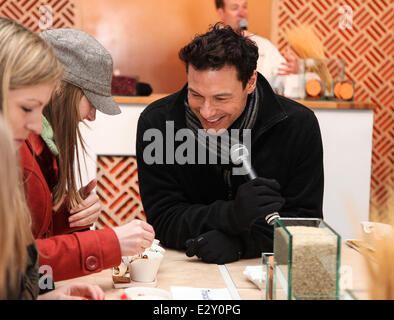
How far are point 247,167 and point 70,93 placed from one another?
0.51 m

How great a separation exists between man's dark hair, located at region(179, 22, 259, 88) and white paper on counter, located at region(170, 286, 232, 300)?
69 cm

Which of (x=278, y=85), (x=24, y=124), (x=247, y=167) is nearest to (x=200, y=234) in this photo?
(x=247, y=167)

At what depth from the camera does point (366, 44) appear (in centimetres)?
478

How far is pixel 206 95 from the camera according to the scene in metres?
1.66

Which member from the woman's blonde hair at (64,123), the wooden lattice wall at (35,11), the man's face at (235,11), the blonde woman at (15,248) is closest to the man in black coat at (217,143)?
the woman's blonde hair at (64,123)

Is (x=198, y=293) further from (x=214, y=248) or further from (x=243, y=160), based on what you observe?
(x=243, y=160)

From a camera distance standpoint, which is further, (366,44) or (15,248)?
(366,44)

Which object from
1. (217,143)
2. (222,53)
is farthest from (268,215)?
(222,53)

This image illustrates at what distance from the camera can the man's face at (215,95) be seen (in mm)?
1647

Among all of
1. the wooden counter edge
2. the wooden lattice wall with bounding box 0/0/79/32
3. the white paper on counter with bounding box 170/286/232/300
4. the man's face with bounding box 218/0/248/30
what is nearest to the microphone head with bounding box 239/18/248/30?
the man's face with bounding box 218/0/248/30

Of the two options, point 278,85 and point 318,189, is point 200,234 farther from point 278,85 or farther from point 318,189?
point 278,85

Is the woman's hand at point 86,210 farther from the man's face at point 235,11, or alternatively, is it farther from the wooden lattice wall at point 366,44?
the wooden lattice wall at point 366,44

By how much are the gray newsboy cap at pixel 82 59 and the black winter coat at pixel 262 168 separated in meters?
0.35

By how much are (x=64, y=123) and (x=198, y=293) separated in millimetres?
566
